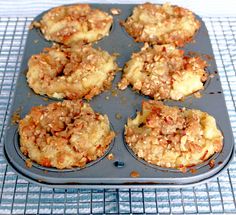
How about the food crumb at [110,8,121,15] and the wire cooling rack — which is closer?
the wire cooling rack

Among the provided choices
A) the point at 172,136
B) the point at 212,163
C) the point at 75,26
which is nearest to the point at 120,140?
the point at 172,136

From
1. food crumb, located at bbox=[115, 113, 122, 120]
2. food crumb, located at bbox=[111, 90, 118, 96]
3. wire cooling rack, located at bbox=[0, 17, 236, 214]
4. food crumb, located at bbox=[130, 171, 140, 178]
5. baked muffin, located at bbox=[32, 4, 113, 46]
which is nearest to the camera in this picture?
food crumb, located at bbox=[130, 171, 140, 178]

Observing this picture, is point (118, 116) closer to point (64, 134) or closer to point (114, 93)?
point (114, 93)

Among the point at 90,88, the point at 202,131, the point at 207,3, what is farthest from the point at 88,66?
the point at 207,3

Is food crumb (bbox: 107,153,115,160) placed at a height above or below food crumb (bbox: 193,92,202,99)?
below

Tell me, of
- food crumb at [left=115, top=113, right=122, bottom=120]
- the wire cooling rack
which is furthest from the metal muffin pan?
the wire cooling rack

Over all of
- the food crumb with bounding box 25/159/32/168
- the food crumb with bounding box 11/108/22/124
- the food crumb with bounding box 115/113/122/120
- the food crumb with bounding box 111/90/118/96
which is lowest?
the food crumb with bounding box 25/159/32/168

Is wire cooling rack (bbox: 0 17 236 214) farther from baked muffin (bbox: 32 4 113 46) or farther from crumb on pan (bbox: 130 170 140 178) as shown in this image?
baked muffin (bbox: 32 4 113 46)
